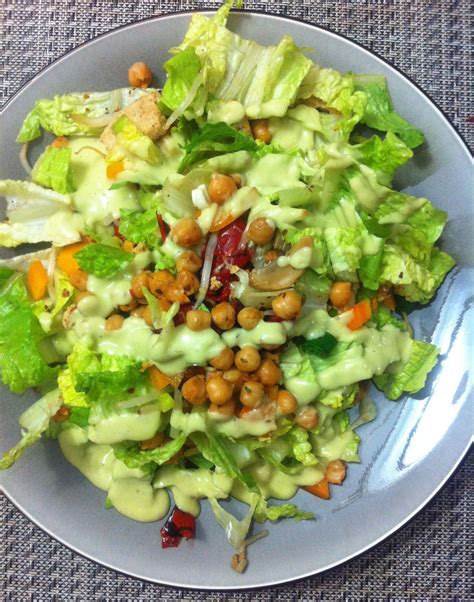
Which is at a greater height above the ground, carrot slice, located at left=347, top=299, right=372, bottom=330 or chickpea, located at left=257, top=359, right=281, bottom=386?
carrot slice, located at left=347, top=299, right=372, bottom=330

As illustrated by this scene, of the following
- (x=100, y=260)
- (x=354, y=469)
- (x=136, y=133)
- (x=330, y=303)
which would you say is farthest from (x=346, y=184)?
(x=354, y=469)

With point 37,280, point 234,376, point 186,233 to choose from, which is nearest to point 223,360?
point 234,376

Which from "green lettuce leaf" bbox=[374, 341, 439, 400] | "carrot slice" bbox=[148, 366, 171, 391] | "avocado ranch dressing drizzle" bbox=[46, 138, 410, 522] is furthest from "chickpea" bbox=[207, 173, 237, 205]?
"green lettuce leaf" bbox=[374, 341, 439, 400]

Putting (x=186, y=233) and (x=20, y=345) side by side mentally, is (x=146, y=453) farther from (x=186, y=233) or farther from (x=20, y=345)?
(x=186, y=233)

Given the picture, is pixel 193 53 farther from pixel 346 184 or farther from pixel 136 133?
pixel 346 184

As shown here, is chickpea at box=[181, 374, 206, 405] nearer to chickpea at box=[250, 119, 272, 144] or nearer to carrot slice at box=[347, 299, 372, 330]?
carrot slice at box=[347, 299, 372, 330]

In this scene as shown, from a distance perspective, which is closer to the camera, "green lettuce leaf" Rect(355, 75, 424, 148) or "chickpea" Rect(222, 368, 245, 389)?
"chickpea" Rect(222, 368, 245, 389)
